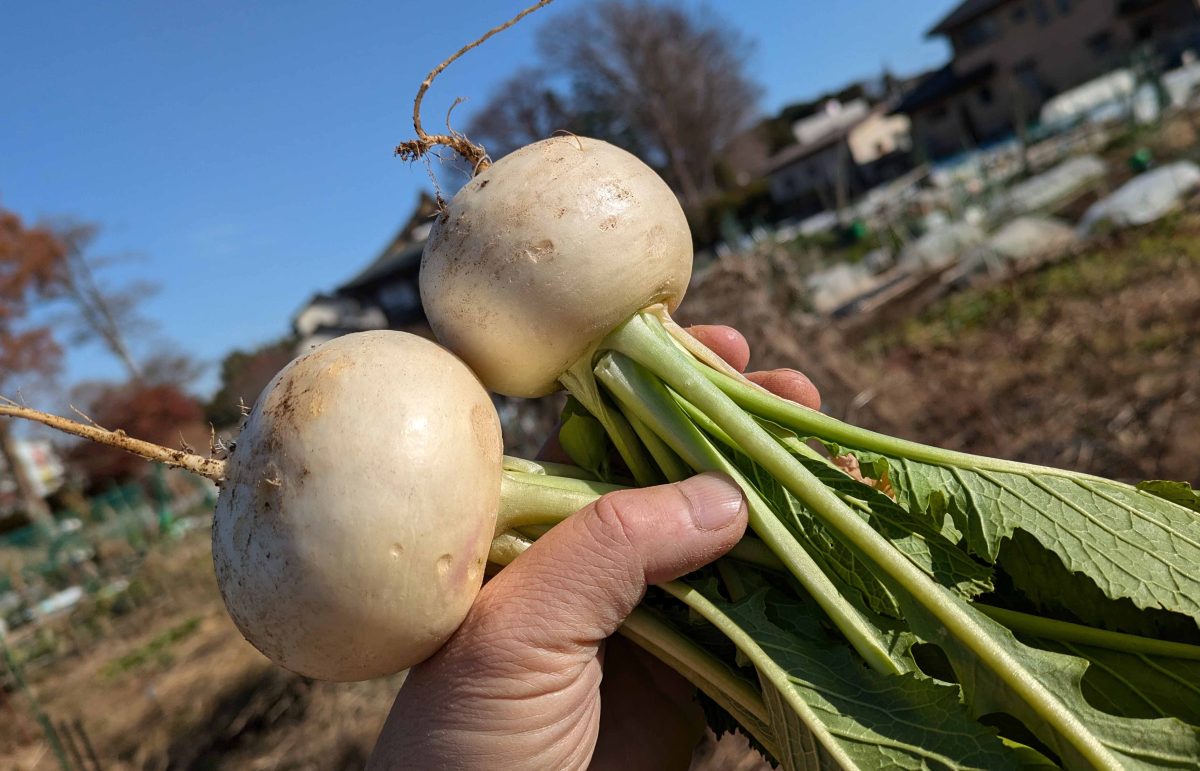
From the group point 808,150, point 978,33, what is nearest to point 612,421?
point 978,33

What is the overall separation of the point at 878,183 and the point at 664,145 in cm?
1282

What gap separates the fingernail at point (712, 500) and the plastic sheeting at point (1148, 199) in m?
12.6

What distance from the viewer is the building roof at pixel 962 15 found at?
38.5m

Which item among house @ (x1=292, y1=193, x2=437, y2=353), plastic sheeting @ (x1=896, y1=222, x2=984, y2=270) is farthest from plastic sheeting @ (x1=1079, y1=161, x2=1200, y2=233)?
house @ (x1=292, y1=193, x2=437, y2=353)

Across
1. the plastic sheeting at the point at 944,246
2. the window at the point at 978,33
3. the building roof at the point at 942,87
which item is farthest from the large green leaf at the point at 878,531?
the window at the point at 978,33

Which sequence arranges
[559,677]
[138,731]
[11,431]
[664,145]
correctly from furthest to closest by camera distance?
[664,145] < [11,431] < [138,731] < [559,677]

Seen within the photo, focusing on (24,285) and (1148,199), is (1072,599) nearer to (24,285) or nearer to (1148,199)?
(1148,199)

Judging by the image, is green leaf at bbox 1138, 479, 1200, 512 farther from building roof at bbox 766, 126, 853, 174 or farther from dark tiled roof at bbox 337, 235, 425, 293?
building roof at bbox 766, 126, 853, 174

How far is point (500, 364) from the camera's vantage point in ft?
6.53

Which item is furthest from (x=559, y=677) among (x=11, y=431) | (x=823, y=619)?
(x=11, y=431)

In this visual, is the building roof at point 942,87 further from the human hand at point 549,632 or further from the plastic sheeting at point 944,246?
the human hand at point 549,632

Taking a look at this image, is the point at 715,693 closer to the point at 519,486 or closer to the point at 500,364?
the point at 519,486

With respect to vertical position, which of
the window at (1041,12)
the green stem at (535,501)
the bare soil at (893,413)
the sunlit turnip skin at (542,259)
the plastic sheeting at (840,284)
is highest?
the sunlit turnip skin at (542,259)

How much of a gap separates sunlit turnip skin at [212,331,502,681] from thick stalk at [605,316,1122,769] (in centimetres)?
49
